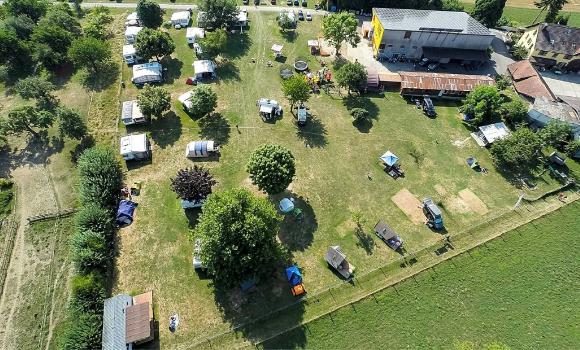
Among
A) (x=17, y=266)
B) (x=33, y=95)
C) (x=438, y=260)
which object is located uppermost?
(x=33, y=95)

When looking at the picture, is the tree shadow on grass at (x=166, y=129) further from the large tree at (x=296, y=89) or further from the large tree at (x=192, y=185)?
the large tree at (x=296, y=89)

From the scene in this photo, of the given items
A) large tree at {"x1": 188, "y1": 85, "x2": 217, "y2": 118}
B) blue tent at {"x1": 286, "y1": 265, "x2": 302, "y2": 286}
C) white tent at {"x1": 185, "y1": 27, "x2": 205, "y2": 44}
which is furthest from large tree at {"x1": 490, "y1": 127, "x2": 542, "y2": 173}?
white tent at {"x1": 185, "y1": 27, "x2": 205, "y2": 44}

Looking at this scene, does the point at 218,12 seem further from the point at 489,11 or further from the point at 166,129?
the point at 489,11

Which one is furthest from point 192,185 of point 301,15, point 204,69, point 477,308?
point 301,15

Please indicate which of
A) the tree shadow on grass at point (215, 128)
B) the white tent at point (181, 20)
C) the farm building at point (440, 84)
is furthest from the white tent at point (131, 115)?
the farm building at point (440, 84)

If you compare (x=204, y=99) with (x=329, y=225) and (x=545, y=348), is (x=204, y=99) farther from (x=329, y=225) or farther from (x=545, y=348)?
(x=545, y=348)

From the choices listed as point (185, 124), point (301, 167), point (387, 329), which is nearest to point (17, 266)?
point (185, 124)

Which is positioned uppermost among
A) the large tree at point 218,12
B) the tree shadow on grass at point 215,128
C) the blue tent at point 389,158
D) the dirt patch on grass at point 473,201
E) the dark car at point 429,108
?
the large tree at point 218,12

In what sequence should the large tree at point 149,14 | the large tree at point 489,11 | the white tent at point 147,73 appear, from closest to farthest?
the white tent at point 147,73 < the large tree at point 149,14 < the large tree at point 489,11

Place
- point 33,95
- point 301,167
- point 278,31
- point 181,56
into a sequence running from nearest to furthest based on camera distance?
1. point 301,167
2. point 33,95
3. point 181,56
4. point 278,31
